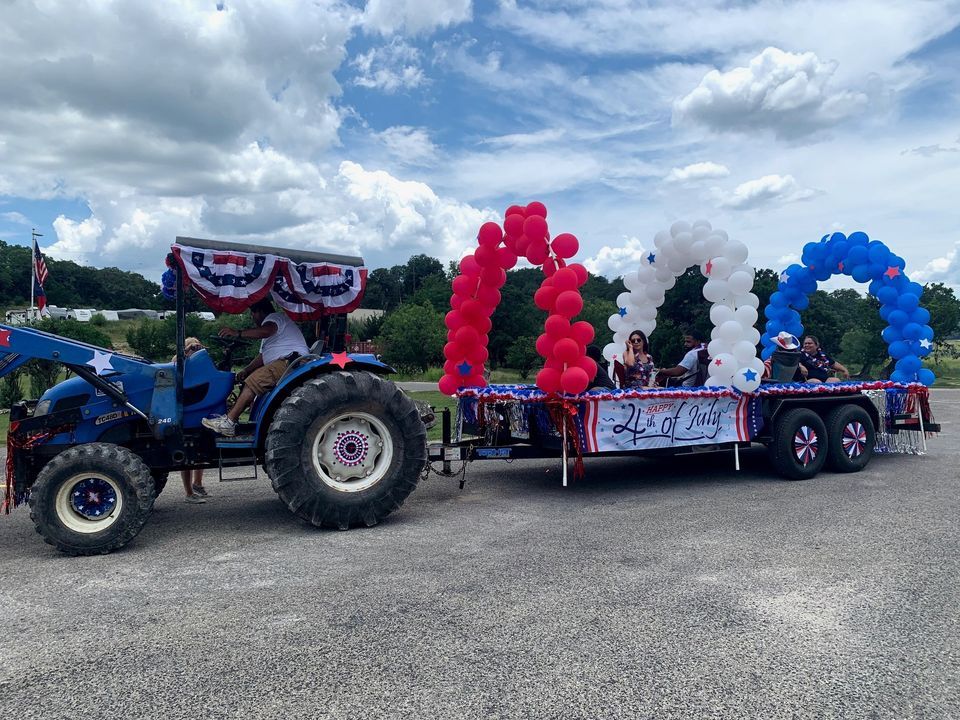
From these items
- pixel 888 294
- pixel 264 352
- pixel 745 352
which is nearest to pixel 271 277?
pixel 264 352

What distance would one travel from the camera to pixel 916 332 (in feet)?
32.9

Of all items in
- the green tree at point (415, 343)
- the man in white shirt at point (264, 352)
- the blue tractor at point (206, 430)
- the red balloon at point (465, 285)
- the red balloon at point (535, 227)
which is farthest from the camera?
the green tree at point (415, 343)

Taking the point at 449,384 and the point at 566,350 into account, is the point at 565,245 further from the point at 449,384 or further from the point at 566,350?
the point at 449,384

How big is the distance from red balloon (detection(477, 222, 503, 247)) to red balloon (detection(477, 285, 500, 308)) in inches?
23.2

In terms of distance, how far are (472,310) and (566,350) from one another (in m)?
1.82

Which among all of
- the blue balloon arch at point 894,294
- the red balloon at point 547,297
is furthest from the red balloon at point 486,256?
the blue balloon arch at point 894,294

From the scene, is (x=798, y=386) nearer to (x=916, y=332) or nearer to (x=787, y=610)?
(x=916, y=332)

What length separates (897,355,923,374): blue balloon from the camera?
1002 cm

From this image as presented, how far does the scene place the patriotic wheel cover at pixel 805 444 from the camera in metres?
8.59

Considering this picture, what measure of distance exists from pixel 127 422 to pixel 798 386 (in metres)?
7.29

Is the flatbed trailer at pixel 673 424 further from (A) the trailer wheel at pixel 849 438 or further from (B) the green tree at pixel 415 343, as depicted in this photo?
(B) the green tree at pixel 415 343

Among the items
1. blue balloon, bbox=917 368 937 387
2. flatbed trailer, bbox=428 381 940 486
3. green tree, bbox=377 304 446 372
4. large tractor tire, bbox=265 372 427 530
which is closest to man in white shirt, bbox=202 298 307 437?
large tractor tire, bbox=265 372 427 530

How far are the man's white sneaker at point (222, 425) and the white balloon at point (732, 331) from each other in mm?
5388

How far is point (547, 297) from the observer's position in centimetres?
745
